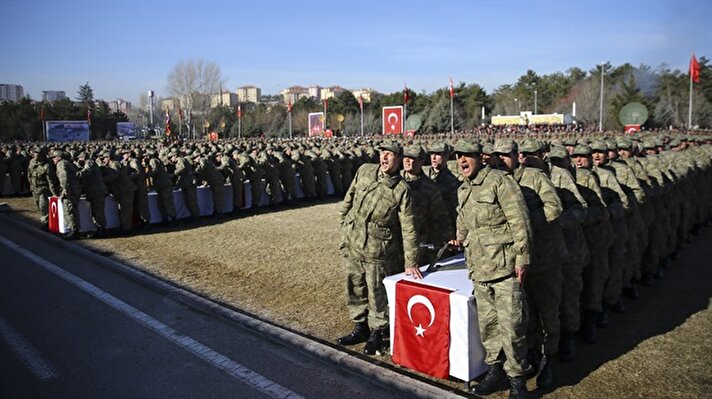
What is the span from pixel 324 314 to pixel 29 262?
6358mm

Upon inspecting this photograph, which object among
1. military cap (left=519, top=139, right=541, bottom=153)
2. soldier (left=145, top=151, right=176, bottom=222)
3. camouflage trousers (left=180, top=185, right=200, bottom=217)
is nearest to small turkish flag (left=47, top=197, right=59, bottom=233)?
soldier (left=145, top=151, right=176, bottom=222)

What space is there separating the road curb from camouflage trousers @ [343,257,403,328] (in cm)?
48

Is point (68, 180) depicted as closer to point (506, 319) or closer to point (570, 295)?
point (506, 319)

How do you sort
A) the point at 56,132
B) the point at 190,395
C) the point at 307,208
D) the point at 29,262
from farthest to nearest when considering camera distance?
the point at 56,132
the point at 307,208
the point at 29,262
the point at 190,395

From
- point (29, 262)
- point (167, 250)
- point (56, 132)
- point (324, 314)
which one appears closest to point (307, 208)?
point (167, 250)

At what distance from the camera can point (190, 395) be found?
4430mm

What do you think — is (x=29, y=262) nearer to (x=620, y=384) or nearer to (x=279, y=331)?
(x=279, y=331)

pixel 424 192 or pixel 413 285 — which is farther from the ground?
pixel 424 192

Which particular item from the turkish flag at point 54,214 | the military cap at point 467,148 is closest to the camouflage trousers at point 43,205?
the turkish flag at point 54,214

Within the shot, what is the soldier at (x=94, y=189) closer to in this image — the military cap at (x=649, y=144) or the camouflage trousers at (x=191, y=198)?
the camouflage trousers at (x=191, y=198)

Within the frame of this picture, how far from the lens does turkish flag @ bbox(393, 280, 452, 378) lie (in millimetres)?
4406

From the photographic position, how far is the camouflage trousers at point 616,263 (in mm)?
5910

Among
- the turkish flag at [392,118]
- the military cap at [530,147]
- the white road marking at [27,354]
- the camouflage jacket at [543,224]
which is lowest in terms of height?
the white road marking at [27,354]

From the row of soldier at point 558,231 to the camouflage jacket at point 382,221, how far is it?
0.05m
